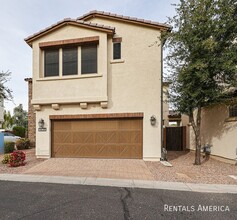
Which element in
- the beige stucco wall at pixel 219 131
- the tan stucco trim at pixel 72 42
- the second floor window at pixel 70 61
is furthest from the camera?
the second floor window at pixel 70 61

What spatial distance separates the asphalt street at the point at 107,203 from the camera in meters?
4.15

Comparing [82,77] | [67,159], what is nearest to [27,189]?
[67,159]

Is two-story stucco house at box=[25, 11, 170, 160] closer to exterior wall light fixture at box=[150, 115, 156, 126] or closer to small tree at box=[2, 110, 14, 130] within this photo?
exterior wall light fixture at box=[150, 115, 156, 126]

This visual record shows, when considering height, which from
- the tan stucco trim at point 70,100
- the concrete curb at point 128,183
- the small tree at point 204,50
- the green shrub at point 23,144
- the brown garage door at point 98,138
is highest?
the small tree at point 204,50

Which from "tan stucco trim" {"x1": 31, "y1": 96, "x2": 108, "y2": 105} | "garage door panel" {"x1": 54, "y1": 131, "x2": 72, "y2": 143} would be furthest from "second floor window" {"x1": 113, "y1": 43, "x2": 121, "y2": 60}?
"garage door panel" {"x1": 54, "y1": 131, "x2": 72, "y2": 143}

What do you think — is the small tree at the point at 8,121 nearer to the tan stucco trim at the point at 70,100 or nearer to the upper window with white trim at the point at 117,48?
the tan stucco trim at the point at 70,100

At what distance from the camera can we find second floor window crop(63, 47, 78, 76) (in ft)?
35.7

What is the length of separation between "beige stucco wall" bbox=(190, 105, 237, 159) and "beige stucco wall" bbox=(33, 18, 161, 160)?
3.72 meters

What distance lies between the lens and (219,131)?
35.0 ft

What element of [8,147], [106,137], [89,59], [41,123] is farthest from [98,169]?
[8,147]

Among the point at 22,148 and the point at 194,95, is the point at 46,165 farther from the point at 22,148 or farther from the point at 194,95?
the point at 194,95

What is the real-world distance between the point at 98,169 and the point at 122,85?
4.95 metres

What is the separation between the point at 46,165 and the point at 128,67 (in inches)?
277

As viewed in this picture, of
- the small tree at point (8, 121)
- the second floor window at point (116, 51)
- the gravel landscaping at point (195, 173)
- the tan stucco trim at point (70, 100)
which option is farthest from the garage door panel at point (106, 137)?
the small tree at point (8, 121)
